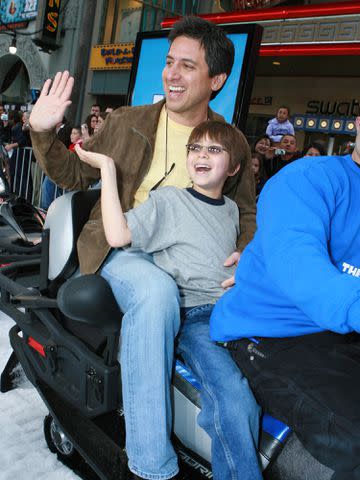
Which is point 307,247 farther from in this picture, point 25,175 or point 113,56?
point 113,56

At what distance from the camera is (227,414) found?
1.38 m

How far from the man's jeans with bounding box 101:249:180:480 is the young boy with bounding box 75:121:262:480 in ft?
0.35

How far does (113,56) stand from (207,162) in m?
14.7

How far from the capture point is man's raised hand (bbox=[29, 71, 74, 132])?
1.95 m

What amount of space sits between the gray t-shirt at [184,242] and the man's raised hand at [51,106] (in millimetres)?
519

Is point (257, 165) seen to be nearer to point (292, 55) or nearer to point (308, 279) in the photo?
point (308, 279)

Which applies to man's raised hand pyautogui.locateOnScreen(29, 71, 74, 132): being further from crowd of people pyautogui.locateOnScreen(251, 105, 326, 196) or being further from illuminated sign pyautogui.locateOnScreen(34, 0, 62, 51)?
illuminated sign pyautogui.locateOnScreen(34, 0, 62, 51)

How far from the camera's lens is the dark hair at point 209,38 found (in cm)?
212

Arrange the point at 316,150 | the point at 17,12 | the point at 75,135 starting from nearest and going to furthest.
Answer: the point at 316,150, the point at 75,135, the point at 17,12

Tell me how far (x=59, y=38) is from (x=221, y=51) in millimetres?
15962

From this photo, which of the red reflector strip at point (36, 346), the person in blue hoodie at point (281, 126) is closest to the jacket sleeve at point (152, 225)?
the red reflector strip at point (36, 346)

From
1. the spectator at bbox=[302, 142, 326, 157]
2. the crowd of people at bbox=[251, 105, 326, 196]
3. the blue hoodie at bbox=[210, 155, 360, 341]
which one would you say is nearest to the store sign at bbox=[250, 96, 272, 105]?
the crowd of people at bbox=[251, 105, 326, 196]

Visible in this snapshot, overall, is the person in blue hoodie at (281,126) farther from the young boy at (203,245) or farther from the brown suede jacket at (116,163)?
the young boy at (203,245)

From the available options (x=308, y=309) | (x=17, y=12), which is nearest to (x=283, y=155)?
(x=308, y=309)
